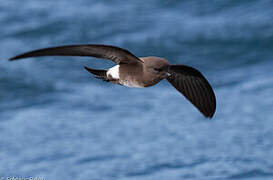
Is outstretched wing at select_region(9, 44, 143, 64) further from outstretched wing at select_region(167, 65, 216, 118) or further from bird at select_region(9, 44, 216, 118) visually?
outstretched wing at select_region(167, 65, 216, 118)

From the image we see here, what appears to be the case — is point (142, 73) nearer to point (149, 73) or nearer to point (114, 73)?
point (149, 73)

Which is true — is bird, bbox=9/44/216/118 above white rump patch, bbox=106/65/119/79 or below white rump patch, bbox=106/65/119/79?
below

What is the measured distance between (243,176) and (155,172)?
55.8 inches

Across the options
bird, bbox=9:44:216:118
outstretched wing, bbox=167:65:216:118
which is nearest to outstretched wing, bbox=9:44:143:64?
bird, bbox=9:44:216:118

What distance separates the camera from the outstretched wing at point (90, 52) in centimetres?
293

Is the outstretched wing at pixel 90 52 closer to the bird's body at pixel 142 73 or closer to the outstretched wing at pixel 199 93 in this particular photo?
the bird's body at pixel 142 73

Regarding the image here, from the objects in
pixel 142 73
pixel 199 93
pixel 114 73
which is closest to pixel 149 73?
pixel 142 73

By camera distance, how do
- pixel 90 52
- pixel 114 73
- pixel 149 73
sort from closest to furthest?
pixel 90 52 < pixel 149 73 < pixel 114 73

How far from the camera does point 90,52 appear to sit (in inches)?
127

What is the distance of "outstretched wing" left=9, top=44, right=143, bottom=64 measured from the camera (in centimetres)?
293

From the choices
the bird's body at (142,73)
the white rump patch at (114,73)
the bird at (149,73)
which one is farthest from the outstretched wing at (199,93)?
the white rump patch at (114,73)

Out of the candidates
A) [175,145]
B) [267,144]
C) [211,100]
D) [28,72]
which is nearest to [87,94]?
[28,72]

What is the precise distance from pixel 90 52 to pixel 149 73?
0.43 meters

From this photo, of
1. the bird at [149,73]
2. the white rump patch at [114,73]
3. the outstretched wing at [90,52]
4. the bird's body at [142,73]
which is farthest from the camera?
the white rump patch at [114,73]
